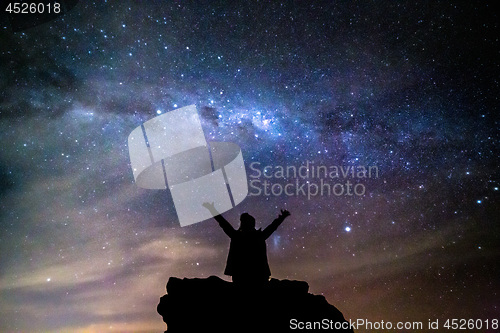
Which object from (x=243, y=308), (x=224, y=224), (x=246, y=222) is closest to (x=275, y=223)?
(x=246, y=222)

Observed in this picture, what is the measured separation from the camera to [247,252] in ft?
22.5

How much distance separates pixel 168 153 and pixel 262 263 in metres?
4.38

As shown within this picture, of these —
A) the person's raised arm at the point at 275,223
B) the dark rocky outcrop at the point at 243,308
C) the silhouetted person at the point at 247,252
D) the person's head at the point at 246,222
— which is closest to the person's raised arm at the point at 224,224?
the silhouetted person at the point at 247,252

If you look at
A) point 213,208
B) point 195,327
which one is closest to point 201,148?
point 213,208

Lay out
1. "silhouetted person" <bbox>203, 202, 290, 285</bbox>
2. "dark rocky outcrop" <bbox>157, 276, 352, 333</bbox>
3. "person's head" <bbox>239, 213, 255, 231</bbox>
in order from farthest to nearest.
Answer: "person's head" <bbox>239, 213, 255, 231</bbox> < "silhouetted person" <bbox>203, 202, 290, 285</bbox> < "dark rocky outcrop" <bbox>157, 276, 352, 333</bbox>

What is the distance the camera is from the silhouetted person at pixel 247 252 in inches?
270

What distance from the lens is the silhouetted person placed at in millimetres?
6867

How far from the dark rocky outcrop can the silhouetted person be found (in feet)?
0.86

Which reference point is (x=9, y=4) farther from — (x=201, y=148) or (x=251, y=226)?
(x=251, y=226)

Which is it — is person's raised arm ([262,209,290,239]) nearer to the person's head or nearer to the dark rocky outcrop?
the person's head

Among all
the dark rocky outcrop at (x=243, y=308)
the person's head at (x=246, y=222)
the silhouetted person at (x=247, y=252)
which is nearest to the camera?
the dark rocky outcrop at (x=243, y=308)

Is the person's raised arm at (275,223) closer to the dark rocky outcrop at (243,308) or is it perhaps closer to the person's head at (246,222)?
the person's head at (246,222)

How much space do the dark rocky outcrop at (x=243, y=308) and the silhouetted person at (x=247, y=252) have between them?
26 centimetres

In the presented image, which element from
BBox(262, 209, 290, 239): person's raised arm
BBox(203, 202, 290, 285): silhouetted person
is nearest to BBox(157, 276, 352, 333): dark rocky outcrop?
BBox(203, 202, 290, 285): silhouetted person
